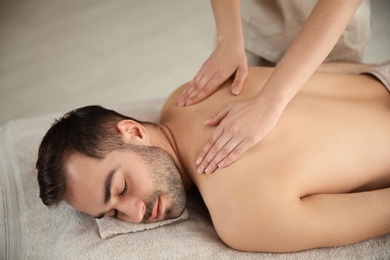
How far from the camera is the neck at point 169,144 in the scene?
5.32 ft

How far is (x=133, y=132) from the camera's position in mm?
1592

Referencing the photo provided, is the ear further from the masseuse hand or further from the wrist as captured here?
the wrist

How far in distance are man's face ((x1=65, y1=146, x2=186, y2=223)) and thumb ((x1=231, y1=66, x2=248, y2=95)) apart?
0.36 meters

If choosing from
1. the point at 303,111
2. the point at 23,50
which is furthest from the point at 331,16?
the point at 23,50

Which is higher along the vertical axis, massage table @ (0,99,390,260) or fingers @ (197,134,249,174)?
fingers @ (197,134,249,174)

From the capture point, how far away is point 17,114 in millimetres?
2725

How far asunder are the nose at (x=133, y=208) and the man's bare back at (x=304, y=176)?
20 cm

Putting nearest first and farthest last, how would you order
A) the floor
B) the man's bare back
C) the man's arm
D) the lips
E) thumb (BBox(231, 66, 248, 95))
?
the man's bare back
the lips
thumb (BBox(231, 66, 248, 95))
the man's arm
the floor

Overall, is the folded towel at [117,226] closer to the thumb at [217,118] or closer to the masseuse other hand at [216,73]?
the thumb at [217,118]

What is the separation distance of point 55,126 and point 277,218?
2.57 ft

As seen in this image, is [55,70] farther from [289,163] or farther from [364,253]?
[364,253]

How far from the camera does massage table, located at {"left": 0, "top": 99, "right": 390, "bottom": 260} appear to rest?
1.42 m

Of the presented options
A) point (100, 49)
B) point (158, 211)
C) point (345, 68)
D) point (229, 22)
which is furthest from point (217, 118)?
point (100, 49)

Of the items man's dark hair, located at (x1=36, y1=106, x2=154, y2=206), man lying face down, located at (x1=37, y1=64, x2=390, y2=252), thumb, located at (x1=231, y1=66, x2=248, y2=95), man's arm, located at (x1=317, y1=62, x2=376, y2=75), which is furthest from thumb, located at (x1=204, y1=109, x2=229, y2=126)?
man's arm, located at (x1=317, y1=62, x2=376, y2=75)
